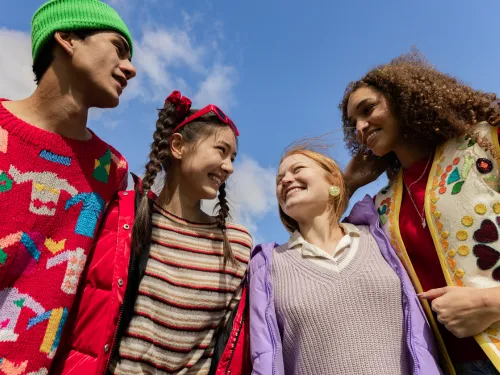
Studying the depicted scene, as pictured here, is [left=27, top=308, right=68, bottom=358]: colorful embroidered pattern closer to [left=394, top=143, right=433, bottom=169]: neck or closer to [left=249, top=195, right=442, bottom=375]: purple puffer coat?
[left=249, top=195, right=442, bottom=375]: purple puffer coat

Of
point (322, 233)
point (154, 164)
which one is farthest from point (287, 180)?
point (154, 164)

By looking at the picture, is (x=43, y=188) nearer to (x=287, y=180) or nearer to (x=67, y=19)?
(x=67, y=19)

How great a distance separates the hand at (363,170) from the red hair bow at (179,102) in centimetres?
137

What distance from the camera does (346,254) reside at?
2619 mm

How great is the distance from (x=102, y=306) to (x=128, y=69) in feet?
4.34

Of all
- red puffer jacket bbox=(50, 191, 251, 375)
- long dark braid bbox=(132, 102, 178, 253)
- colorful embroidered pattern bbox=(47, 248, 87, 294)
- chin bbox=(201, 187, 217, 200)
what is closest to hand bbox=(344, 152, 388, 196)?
chin bbox=(201, 187, 217, 200)

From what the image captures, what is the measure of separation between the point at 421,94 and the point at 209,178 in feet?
5.10

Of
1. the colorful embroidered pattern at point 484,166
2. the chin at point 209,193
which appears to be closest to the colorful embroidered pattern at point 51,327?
the chin at point 209,193

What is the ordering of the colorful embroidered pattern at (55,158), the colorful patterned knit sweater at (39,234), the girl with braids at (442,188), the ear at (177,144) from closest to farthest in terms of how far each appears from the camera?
the colorful patterned knit sweater at (39,234) < the colorful embroidered pattern at (55,158) < the girl with braids at (442,188) < the ear at (177,144)

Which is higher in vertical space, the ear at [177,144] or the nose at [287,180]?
the ear at [177,144]

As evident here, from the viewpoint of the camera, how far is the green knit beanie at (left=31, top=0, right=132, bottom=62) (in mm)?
2320

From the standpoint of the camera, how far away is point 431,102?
282 centimetres

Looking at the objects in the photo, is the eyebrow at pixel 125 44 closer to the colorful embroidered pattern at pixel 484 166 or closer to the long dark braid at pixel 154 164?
the long dark braid at pixel 154 164

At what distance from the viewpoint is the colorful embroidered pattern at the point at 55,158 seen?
2154 mm
